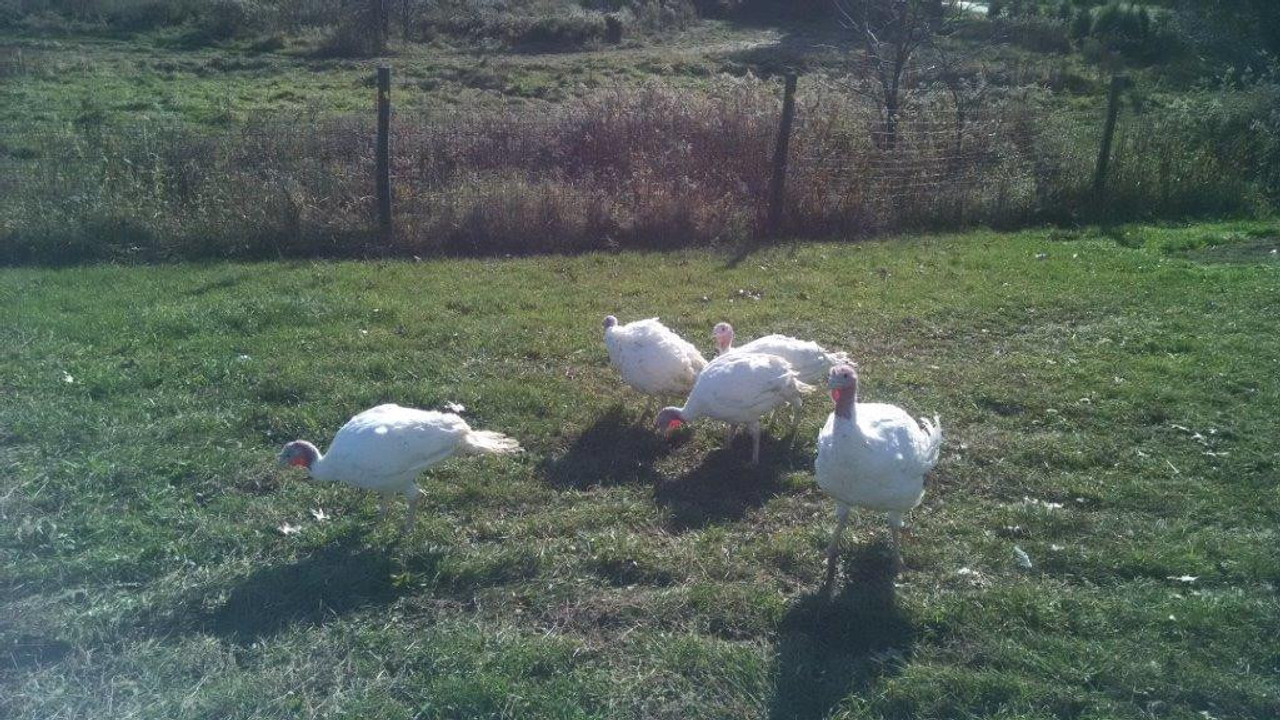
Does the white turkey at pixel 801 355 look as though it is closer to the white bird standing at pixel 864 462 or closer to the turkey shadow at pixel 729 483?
the turkey shadow at pixel 729 483

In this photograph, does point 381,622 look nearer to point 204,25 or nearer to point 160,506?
point 160,506

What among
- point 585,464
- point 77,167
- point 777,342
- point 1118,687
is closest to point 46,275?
point 77,167

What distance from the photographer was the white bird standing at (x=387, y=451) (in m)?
5.89

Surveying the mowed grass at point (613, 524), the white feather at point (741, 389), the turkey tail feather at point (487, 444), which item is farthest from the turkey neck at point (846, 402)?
the turkey tail feather at point (487, 444)

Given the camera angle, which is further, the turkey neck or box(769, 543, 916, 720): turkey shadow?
the turkey neck

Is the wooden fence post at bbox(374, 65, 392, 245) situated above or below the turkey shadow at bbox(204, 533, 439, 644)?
above

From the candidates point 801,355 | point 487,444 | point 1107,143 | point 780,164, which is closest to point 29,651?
point 487,444

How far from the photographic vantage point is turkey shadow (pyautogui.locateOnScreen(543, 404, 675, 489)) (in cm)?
680

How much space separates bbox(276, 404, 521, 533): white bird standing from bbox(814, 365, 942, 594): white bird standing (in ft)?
7.12

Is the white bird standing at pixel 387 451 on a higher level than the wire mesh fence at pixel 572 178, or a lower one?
lower

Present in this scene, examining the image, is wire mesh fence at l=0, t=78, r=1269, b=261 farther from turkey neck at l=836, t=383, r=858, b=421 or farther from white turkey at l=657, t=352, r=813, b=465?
turkey neck at l=836, t=383, r=858, b=421

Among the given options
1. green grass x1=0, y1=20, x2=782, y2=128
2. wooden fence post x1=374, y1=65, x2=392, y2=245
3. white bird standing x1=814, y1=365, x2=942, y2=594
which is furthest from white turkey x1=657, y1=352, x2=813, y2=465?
green grass x1=0, y1=20, x2=782, y2=128

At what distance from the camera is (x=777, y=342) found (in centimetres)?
754

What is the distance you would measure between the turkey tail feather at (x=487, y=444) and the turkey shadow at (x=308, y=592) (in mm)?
802
